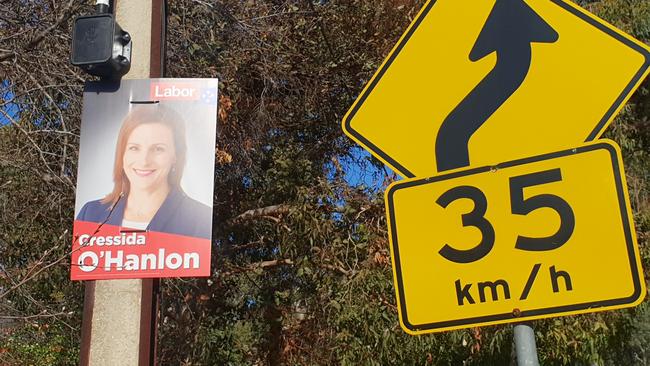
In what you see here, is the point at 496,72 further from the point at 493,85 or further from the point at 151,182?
the point at 151,182

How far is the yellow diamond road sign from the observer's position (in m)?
2.50

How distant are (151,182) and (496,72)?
7.59 feet

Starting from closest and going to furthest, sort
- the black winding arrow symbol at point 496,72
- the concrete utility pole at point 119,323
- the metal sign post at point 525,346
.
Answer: the metal sign post at point 525,346 < the black winding arrow symbol at point 496,72 < the concrete utility pole at point 119,323

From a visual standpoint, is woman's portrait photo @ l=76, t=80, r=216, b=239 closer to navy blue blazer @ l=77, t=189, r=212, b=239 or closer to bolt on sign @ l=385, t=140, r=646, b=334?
navy blue blazer @ l=77, t=189, r=212, b=239

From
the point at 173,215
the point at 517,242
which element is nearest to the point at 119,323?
the point at 173,215

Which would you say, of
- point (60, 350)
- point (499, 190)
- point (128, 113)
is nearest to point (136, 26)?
point (128, 113)

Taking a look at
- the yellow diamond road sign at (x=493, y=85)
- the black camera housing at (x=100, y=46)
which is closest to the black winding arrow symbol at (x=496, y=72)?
the yellow diamond road sign at (x=493, y=85)

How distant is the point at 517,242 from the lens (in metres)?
2.34

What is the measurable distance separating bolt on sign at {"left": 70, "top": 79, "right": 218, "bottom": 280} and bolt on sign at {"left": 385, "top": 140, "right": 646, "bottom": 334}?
6.16ft

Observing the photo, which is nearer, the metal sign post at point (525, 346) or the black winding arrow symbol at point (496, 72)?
the metal sign post at point (525, 346)

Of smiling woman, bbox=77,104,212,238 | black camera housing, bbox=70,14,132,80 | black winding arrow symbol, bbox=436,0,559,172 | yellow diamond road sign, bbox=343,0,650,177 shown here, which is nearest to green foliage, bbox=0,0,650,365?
black camera housing, bbox=70,14,132,80

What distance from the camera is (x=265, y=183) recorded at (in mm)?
9281

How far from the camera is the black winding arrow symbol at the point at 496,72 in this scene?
2.66 meters

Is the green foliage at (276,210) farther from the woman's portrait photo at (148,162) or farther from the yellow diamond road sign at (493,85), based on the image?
the yellow diamond road sign at (493,85)
